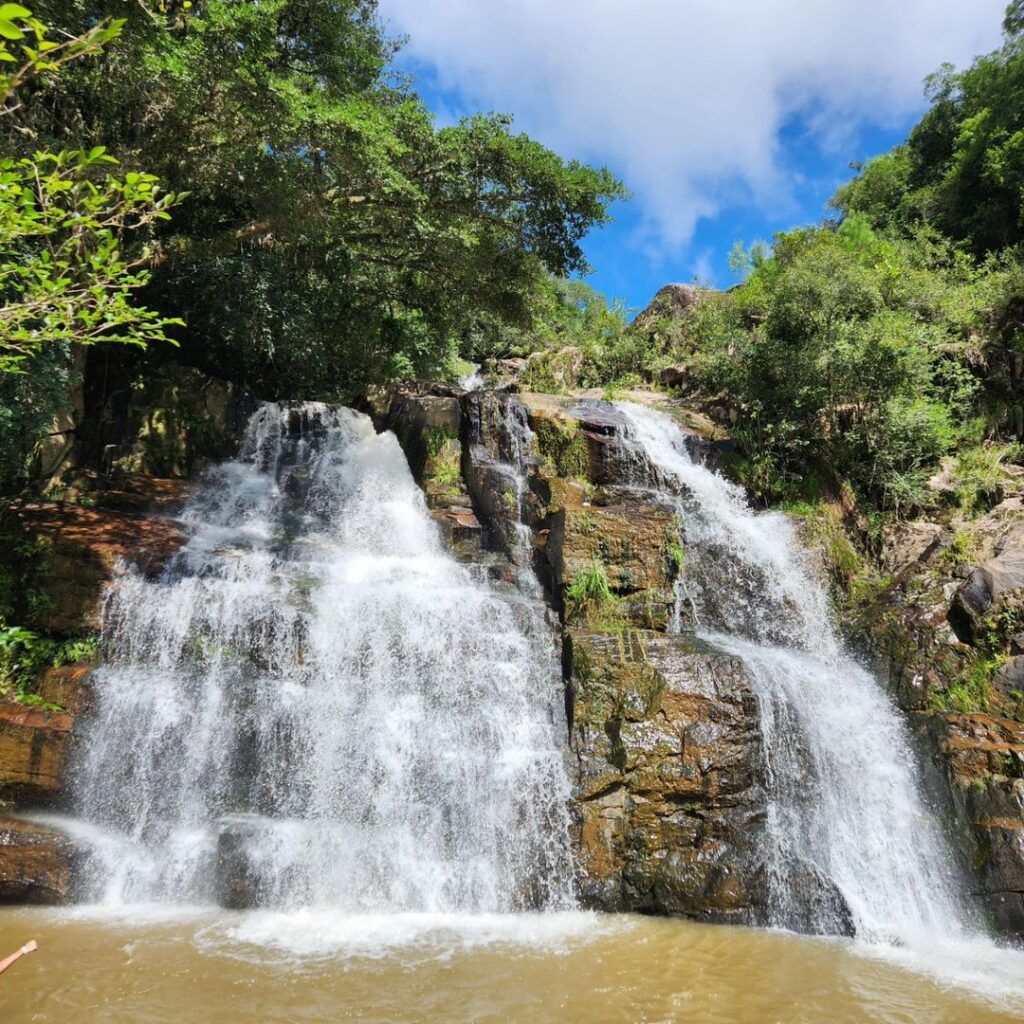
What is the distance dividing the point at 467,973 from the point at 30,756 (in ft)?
17.2

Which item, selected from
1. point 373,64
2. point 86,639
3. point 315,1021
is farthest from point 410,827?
point 373,64

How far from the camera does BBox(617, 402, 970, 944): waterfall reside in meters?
7.34

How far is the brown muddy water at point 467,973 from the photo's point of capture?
495 centimetres

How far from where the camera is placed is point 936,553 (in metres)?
11.6

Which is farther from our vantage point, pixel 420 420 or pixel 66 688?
pixel 420 420

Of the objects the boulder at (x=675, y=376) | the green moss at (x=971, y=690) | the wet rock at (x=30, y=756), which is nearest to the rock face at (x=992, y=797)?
the green moss at (x=971, y=690)

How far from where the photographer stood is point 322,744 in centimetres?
816

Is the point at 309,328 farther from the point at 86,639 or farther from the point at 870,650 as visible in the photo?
the point at 870,650

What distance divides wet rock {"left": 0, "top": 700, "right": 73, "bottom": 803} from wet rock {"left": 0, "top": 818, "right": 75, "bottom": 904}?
18.3 inches

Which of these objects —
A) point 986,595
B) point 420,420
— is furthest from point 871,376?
point 420,420

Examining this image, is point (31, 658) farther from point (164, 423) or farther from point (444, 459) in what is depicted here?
point (444, 459)

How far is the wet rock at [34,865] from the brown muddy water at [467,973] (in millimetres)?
248

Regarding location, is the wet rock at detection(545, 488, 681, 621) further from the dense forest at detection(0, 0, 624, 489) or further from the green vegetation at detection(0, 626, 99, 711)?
the green vegetation at detection(0, 626, 99, 711)

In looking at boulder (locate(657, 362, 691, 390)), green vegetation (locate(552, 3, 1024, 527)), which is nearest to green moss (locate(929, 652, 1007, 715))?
green vegetation (locate(552, 3, 1024, 527))
